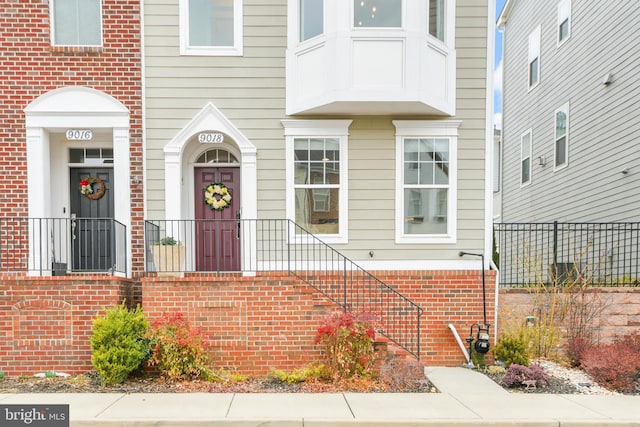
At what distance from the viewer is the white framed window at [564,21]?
35.9ft

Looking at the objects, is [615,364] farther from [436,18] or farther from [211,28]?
[211,28]

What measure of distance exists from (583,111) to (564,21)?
9.09 feet

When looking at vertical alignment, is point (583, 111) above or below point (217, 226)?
above

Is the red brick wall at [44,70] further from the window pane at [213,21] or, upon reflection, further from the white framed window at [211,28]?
the window pane at [213,21]

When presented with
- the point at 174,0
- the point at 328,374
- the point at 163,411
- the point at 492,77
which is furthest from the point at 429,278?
the point at 174,0

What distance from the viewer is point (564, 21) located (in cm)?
1123

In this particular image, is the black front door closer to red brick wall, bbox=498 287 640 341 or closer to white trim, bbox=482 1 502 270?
white trim, bbox=482 1 502 270

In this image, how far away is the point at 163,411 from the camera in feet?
16.7

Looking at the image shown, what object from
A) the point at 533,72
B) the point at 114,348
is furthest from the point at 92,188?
the point at 533,72

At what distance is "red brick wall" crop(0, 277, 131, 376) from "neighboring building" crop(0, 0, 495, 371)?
2.67 feet

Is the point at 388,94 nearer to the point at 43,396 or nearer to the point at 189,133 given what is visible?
the point at 189,133

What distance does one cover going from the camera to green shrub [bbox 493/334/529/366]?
6.83 m

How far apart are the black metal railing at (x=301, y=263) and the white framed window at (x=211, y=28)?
3.06 meters

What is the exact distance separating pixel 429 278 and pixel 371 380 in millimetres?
2080
